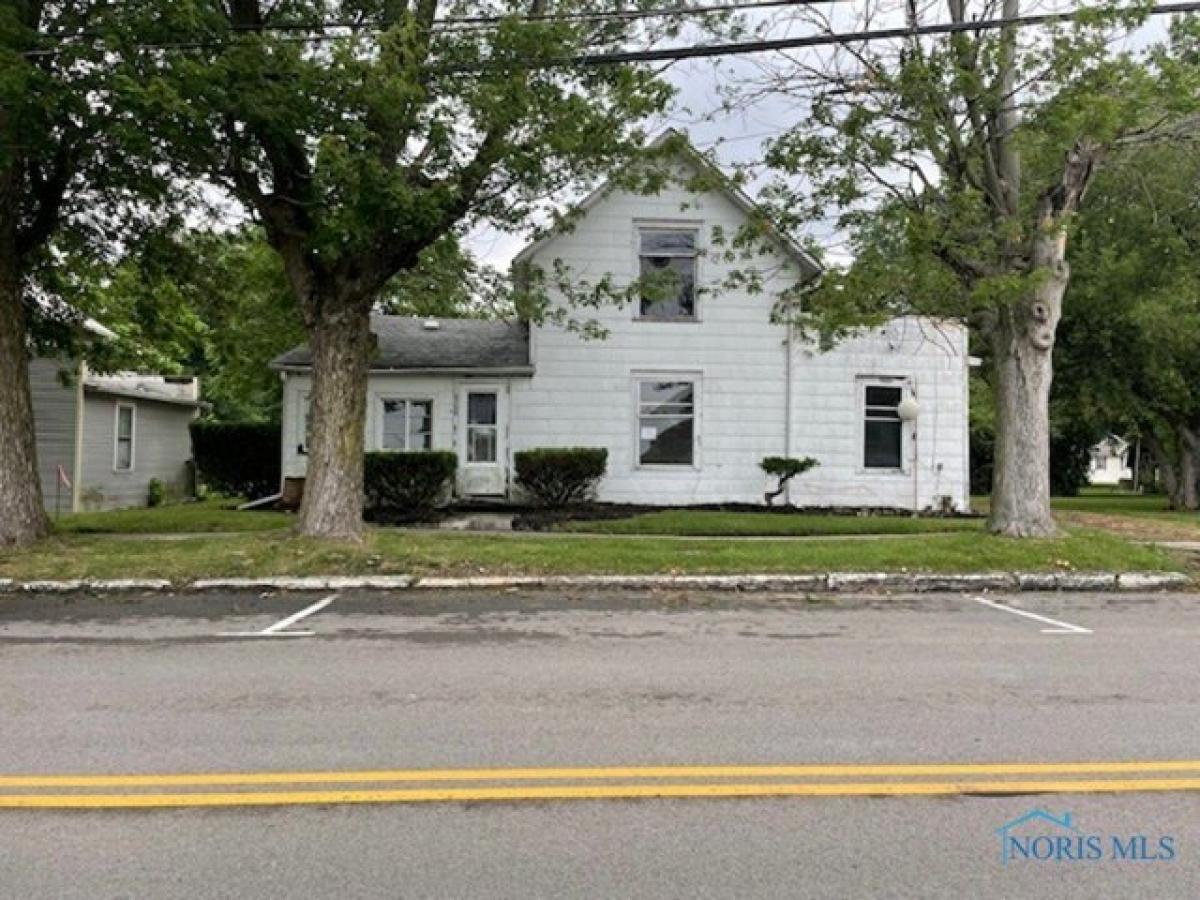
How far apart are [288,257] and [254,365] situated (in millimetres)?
13946

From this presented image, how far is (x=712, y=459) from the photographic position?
63.0 ft

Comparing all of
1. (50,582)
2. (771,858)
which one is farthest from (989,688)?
(50,582)

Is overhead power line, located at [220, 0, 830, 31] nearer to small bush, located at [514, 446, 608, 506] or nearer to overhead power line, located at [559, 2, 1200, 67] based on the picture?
overhead power line, located at [559, 2, 1200, 67]

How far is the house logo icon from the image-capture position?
11.6ft

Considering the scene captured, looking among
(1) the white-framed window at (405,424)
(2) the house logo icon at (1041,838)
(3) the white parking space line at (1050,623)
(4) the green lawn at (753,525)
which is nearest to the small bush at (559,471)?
(4) the green lawn at (753,525)

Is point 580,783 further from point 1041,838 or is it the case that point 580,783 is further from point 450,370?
point 450,370

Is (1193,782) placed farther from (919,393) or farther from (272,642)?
(919,393)

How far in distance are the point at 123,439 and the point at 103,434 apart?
1202 mm

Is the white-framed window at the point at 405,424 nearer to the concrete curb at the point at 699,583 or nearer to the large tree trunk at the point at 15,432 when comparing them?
the large tree trunk at the point at 15,432

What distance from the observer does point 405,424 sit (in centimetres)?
1944

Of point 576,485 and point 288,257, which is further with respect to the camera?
point 576,485

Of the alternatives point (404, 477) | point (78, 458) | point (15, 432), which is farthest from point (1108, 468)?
point (15, 432)

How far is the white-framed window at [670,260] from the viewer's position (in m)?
19.1

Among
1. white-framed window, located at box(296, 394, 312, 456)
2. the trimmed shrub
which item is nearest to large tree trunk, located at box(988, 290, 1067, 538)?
white-framed window, located at box(296, 394, 312, 456)
